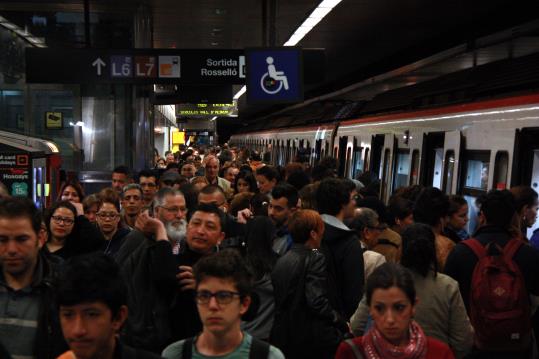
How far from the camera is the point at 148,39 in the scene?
12797 millimetres

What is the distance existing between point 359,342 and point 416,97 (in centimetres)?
958

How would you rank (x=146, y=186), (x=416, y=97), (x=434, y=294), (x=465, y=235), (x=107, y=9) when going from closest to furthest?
(x=434, y=294)
(x=465, y=235)
(x=146, y=186)
(x=416, y=97)
(x=107, y=9)

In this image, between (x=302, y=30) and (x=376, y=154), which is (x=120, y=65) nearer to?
(x=376, y=154)

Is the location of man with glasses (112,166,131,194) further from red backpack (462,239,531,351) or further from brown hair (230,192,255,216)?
red backpack (462,239,531,351)

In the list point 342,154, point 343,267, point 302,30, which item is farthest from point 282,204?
point 342,154

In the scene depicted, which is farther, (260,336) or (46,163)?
(46,163)

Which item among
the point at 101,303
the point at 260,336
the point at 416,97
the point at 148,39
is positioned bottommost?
the point at 260,336

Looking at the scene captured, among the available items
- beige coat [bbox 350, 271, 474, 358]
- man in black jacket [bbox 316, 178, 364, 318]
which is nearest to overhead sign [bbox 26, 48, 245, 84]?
man in black jacket [bbox 316, 178, 364, 318]

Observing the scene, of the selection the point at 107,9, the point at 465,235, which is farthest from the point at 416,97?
the point at 465,235

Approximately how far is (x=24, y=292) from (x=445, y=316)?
6.66 ft

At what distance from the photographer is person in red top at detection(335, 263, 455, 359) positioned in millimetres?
2713

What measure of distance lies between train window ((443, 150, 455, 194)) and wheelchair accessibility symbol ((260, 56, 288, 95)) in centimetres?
217

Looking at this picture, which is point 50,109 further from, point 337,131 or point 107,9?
point 337,131

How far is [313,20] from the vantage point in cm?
1357
